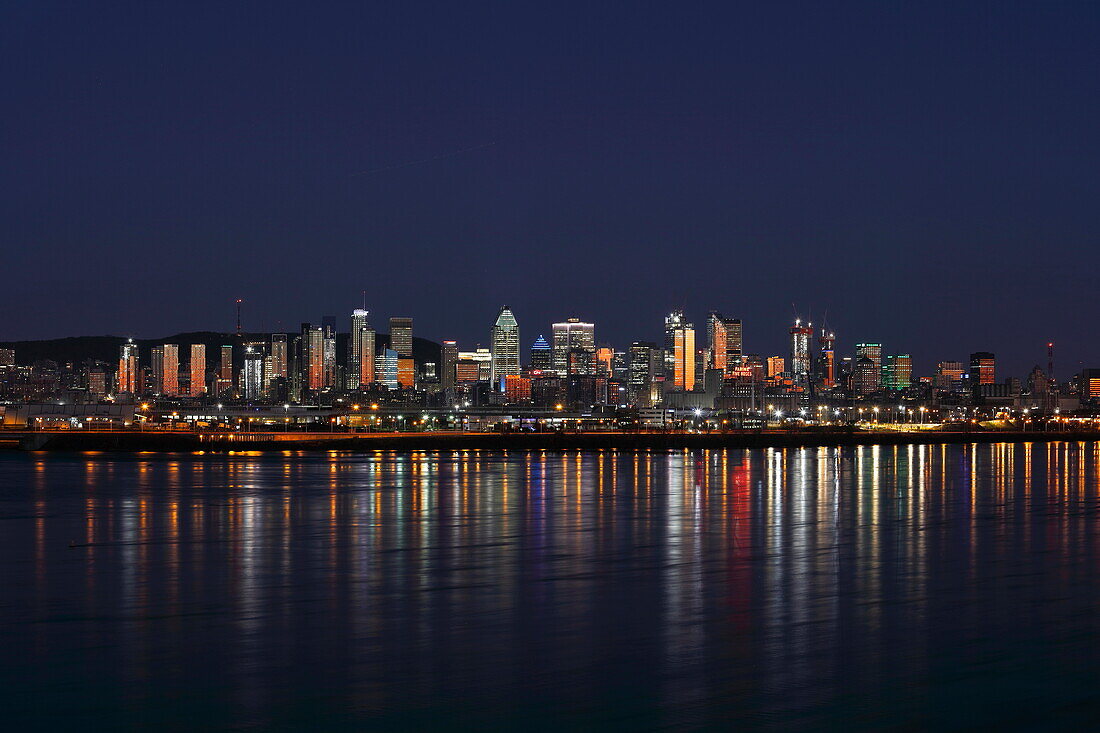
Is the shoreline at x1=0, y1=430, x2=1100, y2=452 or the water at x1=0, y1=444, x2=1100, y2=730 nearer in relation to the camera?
the water at x1=0, y1=444, x2=1100, y2=730

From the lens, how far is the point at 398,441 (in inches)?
4528

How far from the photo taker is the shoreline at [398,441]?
10438 cm

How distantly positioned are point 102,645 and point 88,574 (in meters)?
7.89

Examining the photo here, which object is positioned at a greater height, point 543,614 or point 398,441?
point 543,614

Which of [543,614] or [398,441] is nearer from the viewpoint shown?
[543,614]

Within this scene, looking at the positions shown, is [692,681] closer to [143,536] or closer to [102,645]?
[102,645]

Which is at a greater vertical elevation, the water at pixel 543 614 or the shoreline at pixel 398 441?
the water at pixel 543 614

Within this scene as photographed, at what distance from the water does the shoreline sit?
2432 inches

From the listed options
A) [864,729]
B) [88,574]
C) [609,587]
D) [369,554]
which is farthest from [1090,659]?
[88,574]

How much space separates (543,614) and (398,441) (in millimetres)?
95022

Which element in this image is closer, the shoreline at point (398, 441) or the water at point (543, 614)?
the water at point (543, 614)

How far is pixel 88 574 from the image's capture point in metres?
25.8

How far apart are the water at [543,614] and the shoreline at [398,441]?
61.8 meters

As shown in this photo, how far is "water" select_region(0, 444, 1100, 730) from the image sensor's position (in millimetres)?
15180
